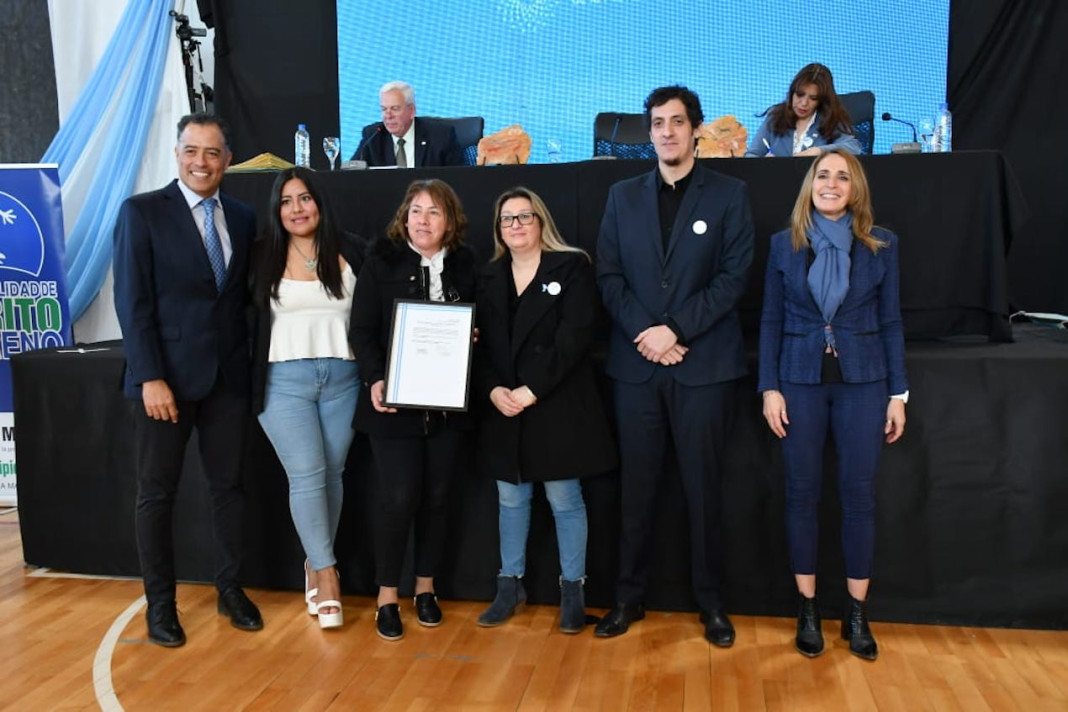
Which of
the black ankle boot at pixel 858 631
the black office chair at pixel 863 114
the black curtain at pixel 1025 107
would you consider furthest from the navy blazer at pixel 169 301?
the black curtain at pixel 1025 107

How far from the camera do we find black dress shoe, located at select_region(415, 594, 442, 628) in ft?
9.66

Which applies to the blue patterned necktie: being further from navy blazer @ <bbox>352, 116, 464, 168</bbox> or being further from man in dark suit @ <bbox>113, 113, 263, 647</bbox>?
navy blazer @ <bbox>352, 116, 464, 168</bbox>

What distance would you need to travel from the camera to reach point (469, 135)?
4633 mm

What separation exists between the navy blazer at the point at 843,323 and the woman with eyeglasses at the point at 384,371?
0.96 metres

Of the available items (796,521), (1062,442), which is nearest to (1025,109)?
(1062,442)

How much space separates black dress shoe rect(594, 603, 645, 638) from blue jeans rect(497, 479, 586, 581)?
157 mm

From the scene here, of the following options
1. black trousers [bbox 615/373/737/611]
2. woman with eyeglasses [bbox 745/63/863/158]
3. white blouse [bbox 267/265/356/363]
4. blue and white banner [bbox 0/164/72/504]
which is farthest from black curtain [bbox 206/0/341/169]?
black trousers [bbox 615/373/737/611]

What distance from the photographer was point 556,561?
3.12m

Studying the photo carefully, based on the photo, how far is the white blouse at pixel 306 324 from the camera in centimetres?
282

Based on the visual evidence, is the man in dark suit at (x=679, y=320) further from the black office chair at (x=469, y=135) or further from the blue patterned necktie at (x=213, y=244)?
the black office chair at (x=469, y=135)

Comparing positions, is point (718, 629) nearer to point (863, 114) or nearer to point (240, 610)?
point (240, 610)

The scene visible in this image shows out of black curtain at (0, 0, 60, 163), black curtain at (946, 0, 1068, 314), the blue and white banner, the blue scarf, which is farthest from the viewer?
black curtain at (0, 0, 60, 163)

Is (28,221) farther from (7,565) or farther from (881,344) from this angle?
(881,344)

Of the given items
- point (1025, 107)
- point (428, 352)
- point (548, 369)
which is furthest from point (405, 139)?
point (1025, 107)
